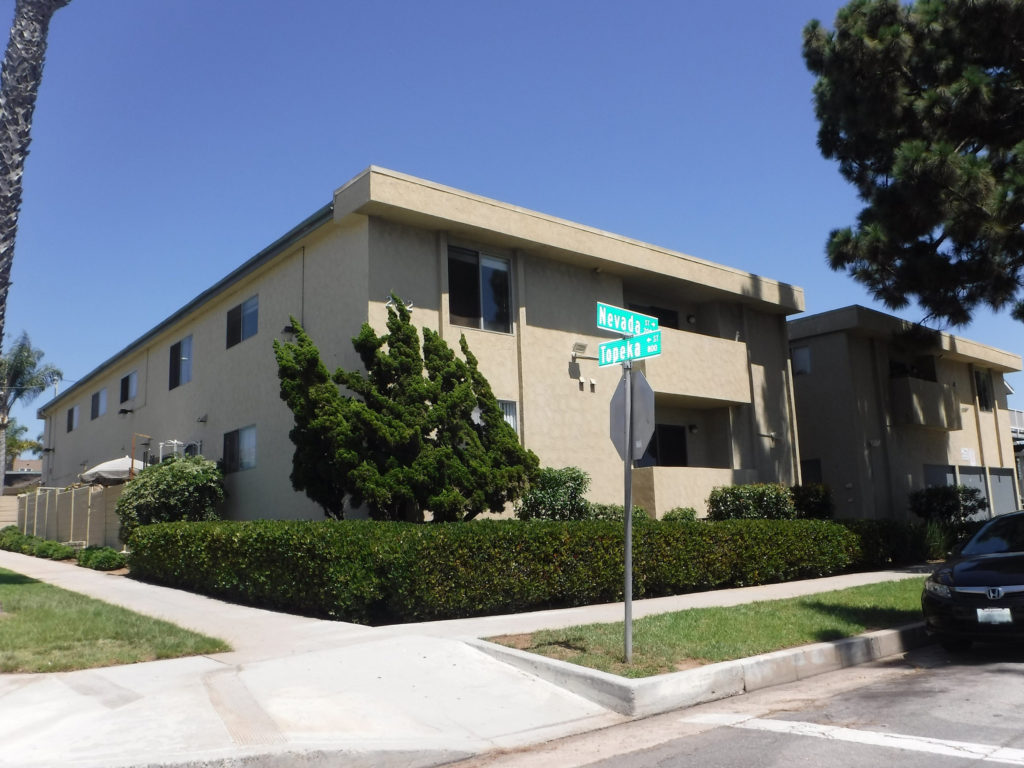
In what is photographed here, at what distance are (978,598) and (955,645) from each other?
93 cm

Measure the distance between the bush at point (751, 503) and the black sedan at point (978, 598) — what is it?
269 inches

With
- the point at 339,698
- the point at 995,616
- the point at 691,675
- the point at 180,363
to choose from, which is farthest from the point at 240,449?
the point at 995,616

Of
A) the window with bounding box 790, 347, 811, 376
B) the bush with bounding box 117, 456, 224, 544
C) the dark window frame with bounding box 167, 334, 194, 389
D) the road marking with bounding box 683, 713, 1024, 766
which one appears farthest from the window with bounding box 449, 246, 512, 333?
the window with bounding box 790, 347, 811, 376

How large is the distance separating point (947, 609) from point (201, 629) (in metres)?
8.09

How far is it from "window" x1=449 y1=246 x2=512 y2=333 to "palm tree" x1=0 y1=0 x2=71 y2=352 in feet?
21.8

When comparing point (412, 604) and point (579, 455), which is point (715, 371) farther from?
point (412, 604)

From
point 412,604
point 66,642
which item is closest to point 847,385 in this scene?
point 412,604

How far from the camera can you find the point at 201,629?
391 inches

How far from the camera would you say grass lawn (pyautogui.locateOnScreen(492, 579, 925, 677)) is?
8023 mm

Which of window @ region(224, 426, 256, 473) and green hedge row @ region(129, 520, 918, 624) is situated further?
window @ region(224, 426, 256, 473)

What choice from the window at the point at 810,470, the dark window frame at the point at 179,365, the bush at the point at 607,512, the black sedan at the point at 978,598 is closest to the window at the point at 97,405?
the dark window frame at the point at 179,365

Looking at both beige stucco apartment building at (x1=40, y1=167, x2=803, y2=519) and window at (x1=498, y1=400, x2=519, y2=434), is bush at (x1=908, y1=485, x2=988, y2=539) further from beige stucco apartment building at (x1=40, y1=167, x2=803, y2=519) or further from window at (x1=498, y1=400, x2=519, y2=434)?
window at (x1=498, y1=400, x2=519, y2=434)

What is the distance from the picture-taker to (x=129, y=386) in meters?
25.7

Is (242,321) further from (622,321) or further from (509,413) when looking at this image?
(622,321)
